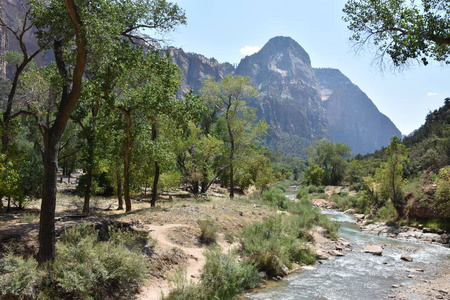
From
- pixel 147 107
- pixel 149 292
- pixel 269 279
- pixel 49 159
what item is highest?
pixel 147 107

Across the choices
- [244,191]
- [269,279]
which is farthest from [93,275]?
[244,191]

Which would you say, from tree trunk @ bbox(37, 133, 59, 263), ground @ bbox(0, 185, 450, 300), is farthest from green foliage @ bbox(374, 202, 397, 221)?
tree trunk @ bbox(37, 133, 59, 263)

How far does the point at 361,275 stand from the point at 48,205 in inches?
485

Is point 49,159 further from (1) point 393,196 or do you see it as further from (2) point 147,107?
(1) point 393,196

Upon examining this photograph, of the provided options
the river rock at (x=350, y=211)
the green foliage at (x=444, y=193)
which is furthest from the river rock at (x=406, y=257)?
the river rock at (x=350, y=211)

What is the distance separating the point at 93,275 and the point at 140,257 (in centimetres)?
177

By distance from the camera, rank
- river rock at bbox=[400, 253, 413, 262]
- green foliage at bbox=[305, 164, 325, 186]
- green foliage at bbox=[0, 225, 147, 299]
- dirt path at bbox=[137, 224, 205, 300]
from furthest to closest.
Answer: green foliage at bbox=[305, 164, 325, 186], river rock at bbox=[400, 253, 413, 262], dirt path at bbox=[137, 224, 205, 300], green foliage at bbox=[0, 225, 147, 299]

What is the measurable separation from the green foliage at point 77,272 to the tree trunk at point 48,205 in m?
0.35

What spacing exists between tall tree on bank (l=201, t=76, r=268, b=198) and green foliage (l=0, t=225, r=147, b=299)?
18802mm

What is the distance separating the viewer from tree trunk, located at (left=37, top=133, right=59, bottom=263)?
23.4ft

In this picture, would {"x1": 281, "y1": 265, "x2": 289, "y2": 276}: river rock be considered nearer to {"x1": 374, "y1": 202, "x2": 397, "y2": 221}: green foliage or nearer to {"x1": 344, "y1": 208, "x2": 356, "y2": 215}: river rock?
{"x1": 374, "y1": 202, "x2": 397, "y2": 221}: green foliage

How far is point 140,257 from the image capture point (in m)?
8.58

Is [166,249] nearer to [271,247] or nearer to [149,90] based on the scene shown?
[271,247]

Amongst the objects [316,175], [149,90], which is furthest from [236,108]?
[316,175]
